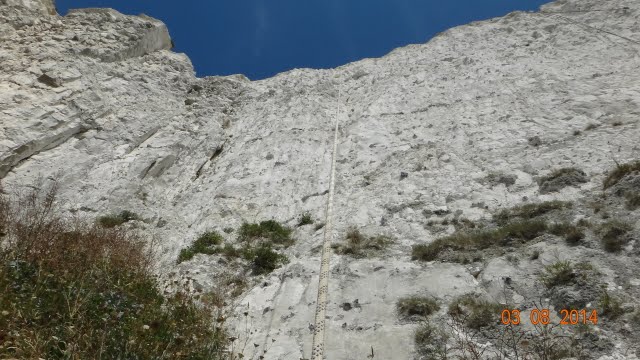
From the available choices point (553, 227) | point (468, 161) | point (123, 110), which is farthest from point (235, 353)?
point (123, 110)

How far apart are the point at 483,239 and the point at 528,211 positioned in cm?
122

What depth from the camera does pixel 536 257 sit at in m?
7.75

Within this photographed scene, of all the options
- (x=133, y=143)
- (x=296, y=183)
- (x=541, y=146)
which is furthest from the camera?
(x=133, y=143)

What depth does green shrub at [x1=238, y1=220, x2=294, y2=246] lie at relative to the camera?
10.9 metres

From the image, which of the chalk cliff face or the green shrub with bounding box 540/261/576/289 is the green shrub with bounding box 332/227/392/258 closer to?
the chalk cliff face

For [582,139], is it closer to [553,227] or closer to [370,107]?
[553,227]

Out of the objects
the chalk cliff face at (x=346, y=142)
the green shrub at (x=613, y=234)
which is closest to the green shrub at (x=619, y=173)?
the chalk cliff face at (x=346, y=142)

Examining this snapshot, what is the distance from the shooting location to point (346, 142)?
1541 centimetres

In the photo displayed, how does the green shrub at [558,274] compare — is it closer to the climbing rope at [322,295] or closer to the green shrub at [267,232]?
the climbing rope at [322,295]

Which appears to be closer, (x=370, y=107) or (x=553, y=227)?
(x=553, y=227)

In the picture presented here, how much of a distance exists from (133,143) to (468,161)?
9673 mm

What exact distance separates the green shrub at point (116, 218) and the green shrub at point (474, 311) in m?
8.19
